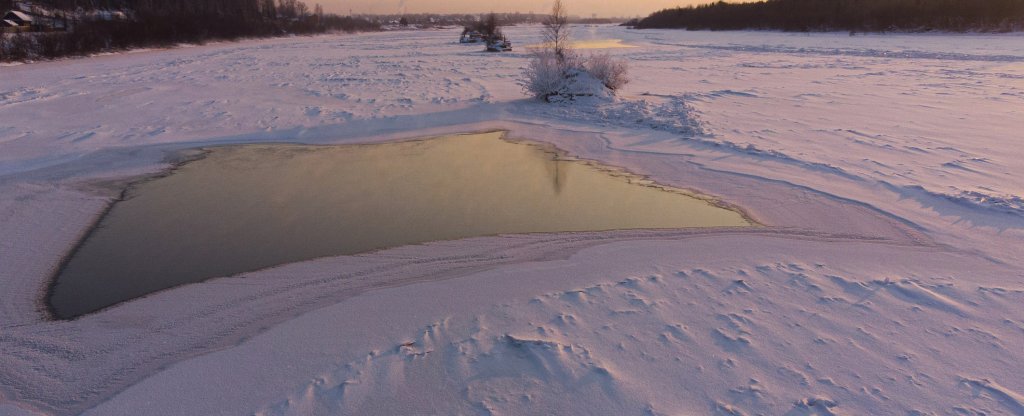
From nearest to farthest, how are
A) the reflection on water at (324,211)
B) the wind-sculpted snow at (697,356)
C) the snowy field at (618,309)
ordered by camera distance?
the wind-sculpted snow at (697,356) → the snowy field at (618,309) → the reflection on water at (324,211)

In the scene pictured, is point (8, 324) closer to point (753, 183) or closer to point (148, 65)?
point (753, 183)

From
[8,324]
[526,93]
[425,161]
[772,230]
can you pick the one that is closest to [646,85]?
[526,93]

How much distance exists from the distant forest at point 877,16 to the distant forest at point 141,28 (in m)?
58.1


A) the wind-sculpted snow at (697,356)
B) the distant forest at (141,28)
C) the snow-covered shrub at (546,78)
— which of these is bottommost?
the wind-sculpted snow at (697,356)

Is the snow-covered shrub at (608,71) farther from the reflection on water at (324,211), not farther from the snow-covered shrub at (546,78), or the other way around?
the reflection on water at (324,211)

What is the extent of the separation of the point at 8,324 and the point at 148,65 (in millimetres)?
26860

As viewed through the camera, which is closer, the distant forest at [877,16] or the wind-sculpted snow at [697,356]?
the wind-sculpted snow at [697,356]

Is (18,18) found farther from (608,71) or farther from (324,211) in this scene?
(324,211)

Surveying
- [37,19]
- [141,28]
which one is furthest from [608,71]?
[37,19]

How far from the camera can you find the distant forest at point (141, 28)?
3120cm

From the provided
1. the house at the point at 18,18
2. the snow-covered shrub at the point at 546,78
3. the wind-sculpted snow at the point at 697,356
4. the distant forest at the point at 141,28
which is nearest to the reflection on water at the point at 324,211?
the wind-sculpted snow at the point at 697,356

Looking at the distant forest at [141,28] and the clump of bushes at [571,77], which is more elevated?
the distant forest at [141,28]

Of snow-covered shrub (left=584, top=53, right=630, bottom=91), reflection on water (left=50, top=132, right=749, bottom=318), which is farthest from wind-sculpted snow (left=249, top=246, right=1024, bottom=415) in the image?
snow-covered shrub (left=584, top=53, right=630, bottom=91)

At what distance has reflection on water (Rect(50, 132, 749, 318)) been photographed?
547cm
